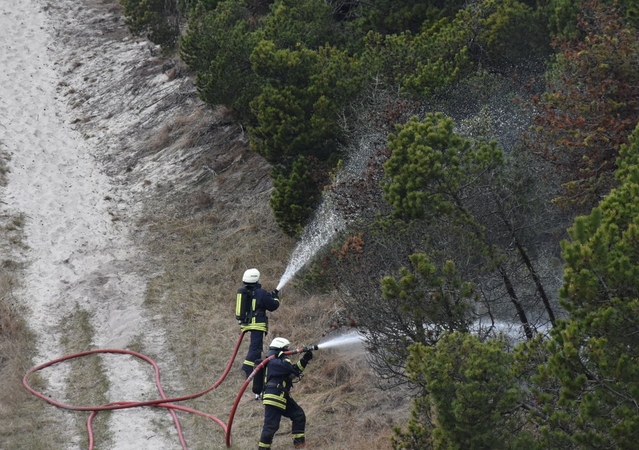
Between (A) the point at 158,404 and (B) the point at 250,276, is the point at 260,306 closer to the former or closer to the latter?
(B) the point at 250,276

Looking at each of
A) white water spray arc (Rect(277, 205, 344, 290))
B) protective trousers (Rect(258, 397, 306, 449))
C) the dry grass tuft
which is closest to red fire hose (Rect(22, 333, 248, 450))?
the dry grass tuft

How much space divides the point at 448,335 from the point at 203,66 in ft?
44.8

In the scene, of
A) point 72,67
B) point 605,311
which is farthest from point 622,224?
point 72,67

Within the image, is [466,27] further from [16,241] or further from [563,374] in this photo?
[563,374]

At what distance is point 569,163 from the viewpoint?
42.9 feet

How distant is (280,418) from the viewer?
1136 centimetres

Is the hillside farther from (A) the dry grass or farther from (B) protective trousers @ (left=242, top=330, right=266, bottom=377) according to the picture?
(B) protective trousers @ (left=242, top=330, right=266, bottom=377)

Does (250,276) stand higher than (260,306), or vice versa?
(250,276)

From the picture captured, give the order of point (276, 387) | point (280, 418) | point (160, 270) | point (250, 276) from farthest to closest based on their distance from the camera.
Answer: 1. point (160, 270)
2. point (250, 276)
3. point (280, 418)
4. point (276, 387)

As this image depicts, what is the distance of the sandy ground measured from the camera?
15055mm

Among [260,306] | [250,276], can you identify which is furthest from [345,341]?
[250,276]

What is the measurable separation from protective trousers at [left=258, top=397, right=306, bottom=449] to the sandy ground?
159 centimetres

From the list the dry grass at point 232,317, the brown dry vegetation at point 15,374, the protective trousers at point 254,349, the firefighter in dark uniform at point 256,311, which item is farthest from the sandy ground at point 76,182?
the firefighter in dark uniform at point 256,311

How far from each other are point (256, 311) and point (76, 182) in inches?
445
